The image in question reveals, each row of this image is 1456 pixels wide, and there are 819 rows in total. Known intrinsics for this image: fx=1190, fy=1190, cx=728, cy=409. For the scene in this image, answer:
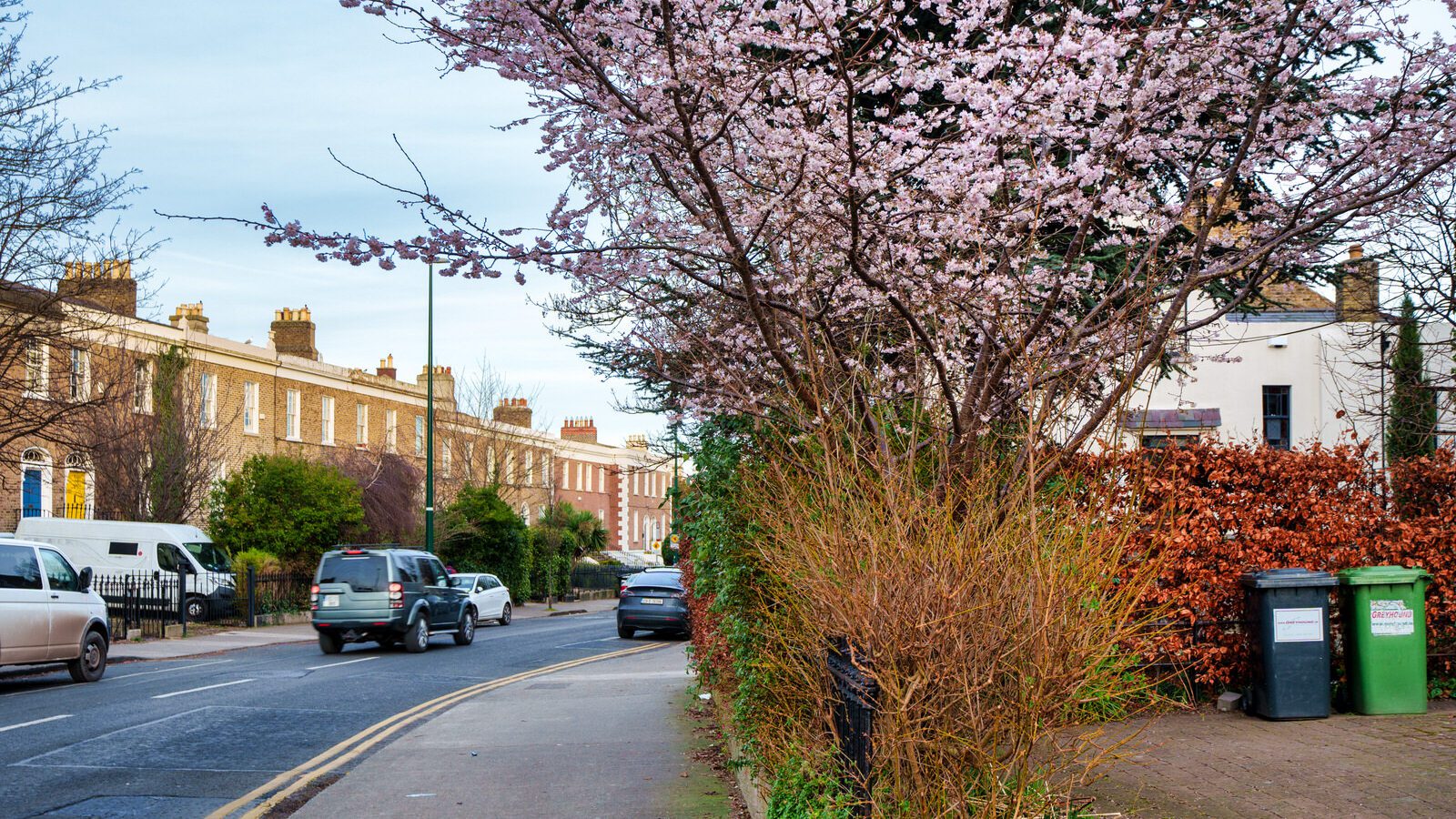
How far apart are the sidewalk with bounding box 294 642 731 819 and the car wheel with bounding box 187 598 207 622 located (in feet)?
57.7

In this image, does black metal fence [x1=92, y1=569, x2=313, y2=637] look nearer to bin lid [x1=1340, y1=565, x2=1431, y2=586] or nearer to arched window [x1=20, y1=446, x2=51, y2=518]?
arched window [x1=20, y1=446, x2=51, y2=518]

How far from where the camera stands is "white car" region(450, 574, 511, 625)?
31.0 m

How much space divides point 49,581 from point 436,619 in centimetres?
777

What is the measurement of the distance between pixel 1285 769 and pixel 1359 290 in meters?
16.5

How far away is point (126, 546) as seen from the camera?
28312mm

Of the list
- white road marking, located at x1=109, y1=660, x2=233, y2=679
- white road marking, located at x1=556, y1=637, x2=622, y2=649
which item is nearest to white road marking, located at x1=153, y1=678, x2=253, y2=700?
white road marking, located at x1=109, y1=660, x2=233, y2=679

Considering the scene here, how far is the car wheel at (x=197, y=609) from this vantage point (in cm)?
2886

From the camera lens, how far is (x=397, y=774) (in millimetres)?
9109

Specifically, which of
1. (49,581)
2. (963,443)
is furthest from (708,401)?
(49,581)

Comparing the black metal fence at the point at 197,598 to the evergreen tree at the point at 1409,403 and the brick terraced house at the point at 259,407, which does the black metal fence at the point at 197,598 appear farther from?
the evergreen tree at the point at 1409,403

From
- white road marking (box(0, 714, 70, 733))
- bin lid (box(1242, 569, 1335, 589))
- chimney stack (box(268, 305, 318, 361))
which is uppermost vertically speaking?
chimney stack (box(268, 305, 318, 361))

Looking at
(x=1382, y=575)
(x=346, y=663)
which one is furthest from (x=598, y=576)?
(x=1382, y=575)

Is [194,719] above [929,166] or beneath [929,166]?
→ beneath

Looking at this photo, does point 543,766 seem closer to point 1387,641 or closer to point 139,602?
point 1387,641
